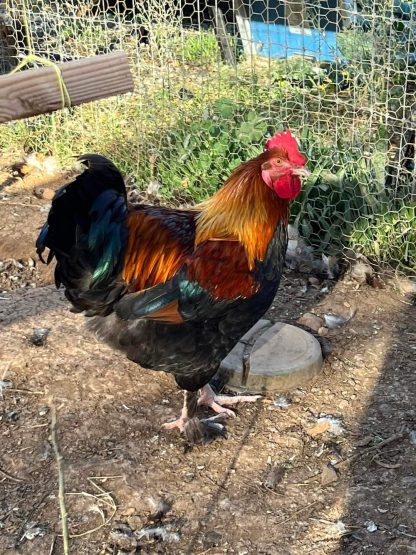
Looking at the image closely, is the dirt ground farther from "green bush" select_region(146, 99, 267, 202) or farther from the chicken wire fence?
"green bush" select_region(146, 99, 267, 202)

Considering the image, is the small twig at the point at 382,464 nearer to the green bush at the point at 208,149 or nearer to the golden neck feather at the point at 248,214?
the golden neck feather at the point at 248,214

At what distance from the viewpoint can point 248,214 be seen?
2941 mm

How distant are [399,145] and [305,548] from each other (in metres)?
2.73

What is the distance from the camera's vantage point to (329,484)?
2.86m

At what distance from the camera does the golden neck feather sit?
2.93 meters

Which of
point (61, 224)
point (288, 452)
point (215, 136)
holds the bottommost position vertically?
point (288, 452)

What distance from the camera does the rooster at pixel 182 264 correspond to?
2768 millimetres

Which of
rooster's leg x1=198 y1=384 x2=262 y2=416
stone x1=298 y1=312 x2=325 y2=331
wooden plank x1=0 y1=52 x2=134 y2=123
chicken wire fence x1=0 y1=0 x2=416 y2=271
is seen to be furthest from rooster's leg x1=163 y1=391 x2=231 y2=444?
chicken wire fence x1=0 y1=0 x2=416 y2=271

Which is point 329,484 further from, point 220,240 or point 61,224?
point 61,224

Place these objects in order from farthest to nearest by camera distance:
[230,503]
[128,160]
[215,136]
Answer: [128,160]
[215,136]
[230,503]

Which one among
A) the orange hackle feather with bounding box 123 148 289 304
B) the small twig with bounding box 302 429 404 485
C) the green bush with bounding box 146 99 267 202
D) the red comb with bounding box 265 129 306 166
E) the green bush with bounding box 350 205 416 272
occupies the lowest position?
the small twig with bounding box 302 429 404 485

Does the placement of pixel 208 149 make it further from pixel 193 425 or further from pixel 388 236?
pixel 193 425

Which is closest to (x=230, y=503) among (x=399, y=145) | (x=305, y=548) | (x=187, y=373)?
(x=305, y=548)

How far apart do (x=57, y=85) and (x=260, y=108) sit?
3017 mm
